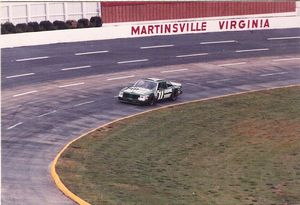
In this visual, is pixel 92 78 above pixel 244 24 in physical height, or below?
below

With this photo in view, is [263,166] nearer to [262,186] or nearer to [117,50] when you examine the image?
[262,186]

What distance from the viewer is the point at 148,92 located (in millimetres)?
35375

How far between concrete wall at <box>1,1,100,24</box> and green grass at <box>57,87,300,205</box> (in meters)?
20.4

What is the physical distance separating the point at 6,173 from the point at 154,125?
10295 mm

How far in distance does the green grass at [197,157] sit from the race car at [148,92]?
4.05 feet

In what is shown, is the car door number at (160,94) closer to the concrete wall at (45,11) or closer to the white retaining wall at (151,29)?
the white retaining wall at (151,29)

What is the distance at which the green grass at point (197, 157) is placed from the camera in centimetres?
2350

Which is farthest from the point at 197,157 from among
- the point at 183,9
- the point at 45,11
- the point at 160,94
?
the point at 183,9

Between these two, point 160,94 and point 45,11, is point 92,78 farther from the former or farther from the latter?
point 45,11

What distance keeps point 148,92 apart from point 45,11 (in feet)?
66.1

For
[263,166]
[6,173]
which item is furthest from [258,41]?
[6,173]

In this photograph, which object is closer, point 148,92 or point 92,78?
point 148,92

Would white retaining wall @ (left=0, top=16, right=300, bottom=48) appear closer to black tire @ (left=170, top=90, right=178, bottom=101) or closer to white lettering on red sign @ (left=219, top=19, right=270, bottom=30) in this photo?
white lettering on red sign @ (left=219, top=19, right=270, bottom=30)

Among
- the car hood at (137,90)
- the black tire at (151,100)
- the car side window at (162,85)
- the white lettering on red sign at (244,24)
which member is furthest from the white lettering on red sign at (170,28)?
the black tire at (151,100)
